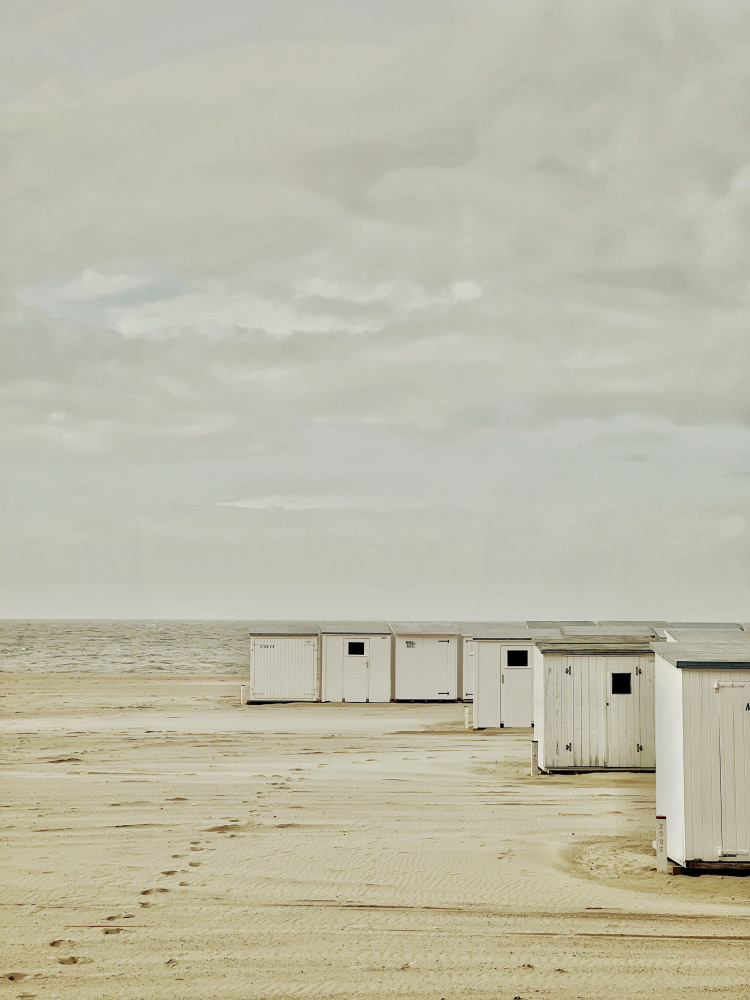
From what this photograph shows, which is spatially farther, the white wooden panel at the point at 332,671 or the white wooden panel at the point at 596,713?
the white wooden panel at the point at 332,671

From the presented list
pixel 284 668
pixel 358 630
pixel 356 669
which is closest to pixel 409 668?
pixel 356 669

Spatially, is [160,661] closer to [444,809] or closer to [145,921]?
[444,809]

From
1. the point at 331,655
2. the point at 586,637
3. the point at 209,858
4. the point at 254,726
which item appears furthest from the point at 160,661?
the point at 209,858

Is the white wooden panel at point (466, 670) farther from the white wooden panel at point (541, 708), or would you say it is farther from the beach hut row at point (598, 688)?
the white wooden panel at point (541, 708)

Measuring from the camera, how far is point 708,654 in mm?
A: 12492

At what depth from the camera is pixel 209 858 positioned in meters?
13.0

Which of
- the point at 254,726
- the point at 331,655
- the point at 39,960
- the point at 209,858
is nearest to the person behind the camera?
the point at 39,960

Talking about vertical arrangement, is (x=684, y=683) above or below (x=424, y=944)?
above

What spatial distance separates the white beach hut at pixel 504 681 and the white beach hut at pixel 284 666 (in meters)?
9.06

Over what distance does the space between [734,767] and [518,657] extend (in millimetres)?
14876

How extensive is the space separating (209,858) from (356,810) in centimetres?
373

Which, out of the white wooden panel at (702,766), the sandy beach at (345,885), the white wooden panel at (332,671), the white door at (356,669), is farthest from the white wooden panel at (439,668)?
the white wooden panel at (702,766)

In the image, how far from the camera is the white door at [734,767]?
11.9 meters

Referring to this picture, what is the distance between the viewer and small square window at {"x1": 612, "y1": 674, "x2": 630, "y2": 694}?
19.2m
